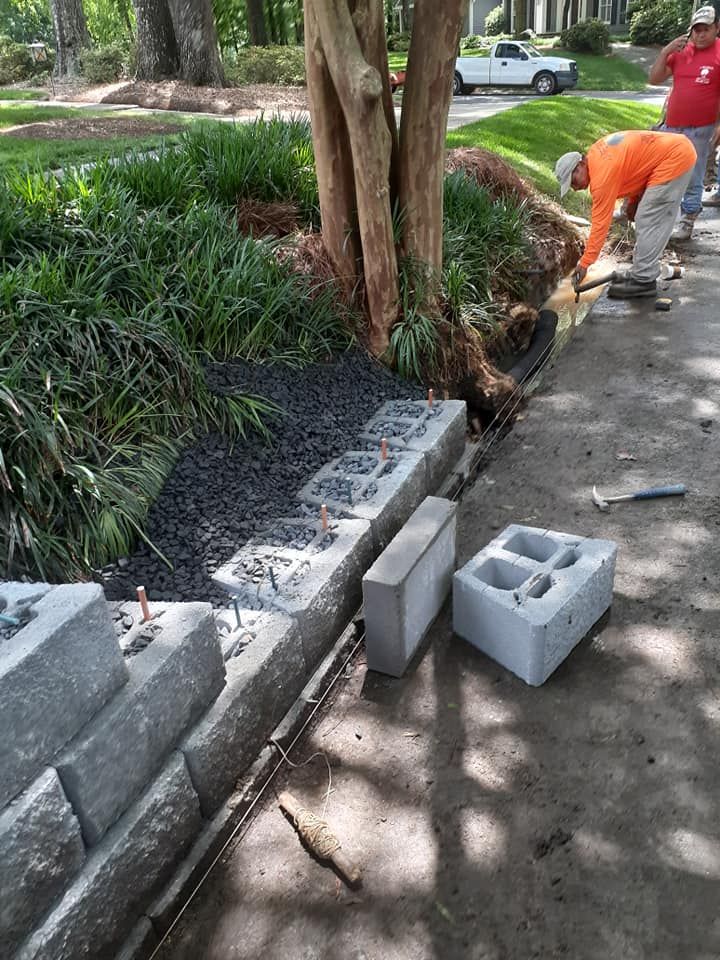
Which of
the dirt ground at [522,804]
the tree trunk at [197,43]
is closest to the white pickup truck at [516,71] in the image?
the tree trunk at [197,43]

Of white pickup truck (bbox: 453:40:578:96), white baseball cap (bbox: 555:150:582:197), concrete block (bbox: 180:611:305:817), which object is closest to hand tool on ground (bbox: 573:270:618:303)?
white baseball cap (bbox: 555:150:582:197)

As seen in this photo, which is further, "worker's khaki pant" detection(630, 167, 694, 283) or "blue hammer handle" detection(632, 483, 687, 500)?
"worker's khaki pant" detection(630, 167, 694, 283)

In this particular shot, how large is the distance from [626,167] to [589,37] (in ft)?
87.5

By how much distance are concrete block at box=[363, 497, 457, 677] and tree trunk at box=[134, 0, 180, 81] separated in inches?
614

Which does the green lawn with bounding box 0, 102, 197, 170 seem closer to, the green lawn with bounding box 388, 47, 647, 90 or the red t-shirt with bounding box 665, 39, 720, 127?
the red t-shirt with bounding box 665, 39, 720, 127

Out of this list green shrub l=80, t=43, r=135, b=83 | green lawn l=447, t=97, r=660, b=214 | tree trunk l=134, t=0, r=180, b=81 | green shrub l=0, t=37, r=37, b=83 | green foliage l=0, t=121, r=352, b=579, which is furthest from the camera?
green shrub l=0, t=37, r=37, b=83

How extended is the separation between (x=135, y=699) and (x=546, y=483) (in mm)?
2948

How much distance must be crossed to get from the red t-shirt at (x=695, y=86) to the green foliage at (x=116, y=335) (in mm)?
5329

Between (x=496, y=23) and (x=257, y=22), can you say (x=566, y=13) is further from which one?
(x=257, y=22)

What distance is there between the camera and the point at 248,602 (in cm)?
311

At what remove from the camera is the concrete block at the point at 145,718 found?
2180mm

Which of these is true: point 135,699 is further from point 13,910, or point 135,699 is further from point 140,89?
point 140,89

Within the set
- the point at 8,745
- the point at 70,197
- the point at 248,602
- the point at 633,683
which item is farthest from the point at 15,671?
the point at 70,197

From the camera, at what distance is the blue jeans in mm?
8297
